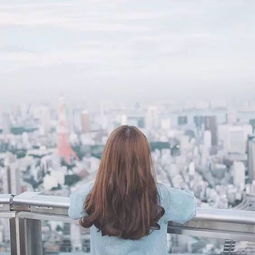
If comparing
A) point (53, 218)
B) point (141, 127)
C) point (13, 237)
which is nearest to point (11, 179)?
point (141, 127)

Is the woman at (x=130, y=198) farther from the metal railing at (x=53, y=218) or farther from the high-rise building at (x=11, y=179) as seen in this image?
the high-rise building at (x=11, y=179)

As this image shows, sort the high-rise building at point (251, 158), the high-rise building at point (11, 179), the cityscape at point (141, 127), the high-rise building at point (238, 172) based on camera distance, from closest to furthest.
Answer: the high-rise building at point (11, 179), the high-rise building at point (251, 158), the high-rise building at point (238, 172), the cityscape at point (141, 127)

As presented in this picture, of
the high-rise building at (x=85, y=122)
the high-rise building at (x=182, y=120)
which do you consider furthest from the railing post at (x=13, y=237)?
the high-rise building at (x=85, y=122)

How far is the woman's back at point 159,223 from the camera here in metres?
1.67

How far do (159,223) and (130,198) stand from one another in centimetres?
16

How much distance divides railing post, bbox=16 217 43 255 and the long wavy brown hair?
0.66m

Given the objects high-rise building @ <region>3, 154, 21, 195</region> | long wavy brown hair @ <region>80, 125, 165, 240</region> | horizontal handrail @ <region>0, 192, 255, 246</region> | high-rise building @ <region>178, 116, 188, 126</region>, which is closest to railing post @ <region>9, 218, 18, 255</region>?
horizontal handrail @ <region>0, 192, 255, 246</region>

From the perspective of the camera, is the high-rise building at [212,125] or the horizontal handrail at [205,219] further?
the high-rise building at [212,125]

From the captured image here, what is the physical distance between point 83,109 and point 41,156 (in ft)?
→ 3.73

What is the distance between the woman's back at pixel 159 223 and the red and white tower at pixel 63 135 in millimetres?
3671

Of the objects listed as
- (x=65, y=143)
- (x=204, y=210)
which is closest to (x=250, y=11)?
(x=65, y=143)

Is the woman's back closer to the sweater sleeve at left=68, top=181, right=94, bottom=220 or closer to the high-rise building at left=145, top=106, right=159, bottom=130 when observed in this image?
the sweater sleeve at left=68, top=181, right=94, bottom=220

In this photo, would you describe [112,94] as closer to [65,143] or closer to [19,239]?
[65,143]

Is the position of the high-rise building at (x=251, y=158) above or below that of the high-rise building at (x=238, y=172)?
above
